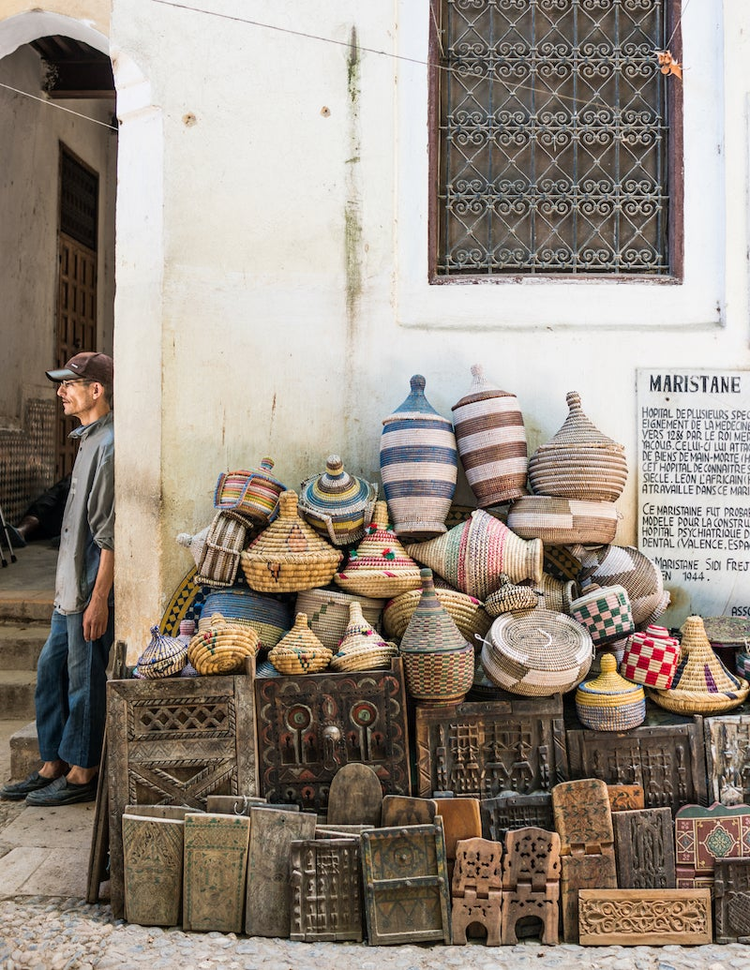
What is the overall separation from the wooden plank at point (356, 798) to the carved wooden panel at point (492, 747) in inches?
8.2

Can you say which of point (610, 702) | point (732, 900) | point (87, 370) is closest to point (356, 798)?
point (610, 702)

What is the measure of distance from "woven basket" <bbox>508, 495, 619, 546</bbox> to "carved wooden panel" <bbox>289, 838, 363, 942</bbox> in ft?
5.26

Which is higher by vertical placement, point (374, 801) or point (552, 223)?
point (552, 223)

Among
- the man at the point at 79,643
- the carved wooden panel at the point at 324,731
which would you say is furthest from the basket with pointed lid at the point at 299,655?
the man at the point at 79,643

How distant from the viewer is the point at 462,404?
4.33 meters

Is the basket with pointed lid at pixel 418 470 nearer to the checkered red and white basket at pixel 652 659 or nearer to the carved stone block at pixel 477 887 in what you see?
the checkered red and white basket at pixel 652 659

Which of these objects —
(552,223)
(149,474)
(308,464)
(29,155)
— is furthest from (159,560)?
(29,155)

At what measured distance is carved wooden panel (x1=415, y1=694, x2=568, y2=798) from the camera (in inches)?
140

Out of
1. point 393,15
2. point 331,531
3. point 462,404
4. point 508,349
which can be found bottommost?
point 331,531

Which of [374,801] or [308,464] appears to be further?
[308,464]

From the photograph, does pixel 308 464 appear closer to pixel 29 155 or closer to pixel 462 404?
pixel 462 404

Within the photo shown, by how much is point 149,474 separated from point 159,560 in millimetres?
435

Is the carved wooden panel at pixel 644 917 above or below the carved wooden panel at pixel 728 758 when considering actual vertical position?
below

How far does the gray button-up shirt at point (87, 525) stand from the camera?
4586 millimetres
